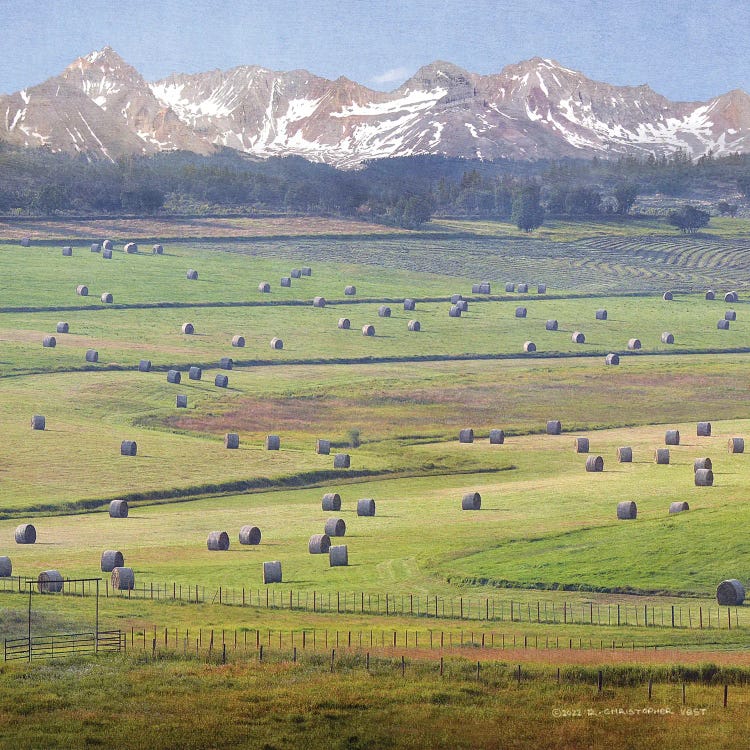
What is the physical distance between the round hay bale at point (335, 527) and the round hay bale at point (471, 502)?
29.4 ft

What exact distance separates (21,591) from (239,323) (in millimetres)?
80765

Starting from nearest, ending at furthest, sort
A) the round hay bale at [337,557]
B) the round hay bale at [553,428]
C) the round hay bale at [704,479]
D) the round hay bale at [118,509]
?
the round hay bale at [337,557] → the round hay bale at [118,509] → the round hay bale at [704,479] → the round hay bale at [553,428]

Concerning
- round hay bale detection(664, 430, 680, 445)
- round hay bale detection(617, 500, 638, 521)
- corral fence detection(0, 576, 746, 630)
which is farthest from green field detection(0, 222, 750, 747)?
round hay bale detection(664, 430, 680, 445)

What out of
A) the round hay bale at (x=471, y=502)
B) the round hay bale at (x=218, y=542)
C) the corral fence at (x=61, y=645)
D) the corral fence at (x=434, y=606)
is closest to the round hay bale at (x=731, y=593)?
the corral fence at (x=434, y=606)

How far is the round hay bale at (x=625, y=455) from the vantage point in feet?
309

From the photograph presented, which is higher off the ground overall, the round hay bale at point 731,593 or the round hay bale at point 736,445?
the round hay bale at point 736,445

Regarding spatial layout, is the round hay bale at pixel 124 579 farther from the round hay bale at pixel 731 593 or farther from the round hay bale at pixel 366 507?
the round hay bale at pixel 731 593

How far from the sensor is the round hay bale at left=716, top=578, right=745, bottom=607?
60.6 meters

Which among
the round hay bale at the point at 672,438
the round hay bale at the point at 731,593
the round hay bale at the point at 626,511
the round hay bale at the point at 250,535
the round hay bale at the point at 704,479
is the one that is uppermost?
the round hay bale at the point at 672,438

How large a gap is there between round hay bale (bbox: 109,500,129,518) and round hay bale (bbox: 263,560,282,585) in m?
15.8

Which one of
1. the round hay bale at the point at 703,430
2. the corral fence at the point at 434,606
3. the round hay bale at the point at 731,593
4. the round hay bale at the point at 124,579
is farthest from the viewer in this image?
the round hay bale at the point at 703,430

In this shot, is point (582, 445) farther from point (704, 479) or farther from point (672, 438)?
point (704, 479)

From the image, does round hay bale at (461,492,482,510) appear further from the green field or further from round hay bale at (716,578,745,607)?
round hay bale at (716,578,745,607)

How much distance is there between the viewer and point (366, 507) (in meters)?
77.8
